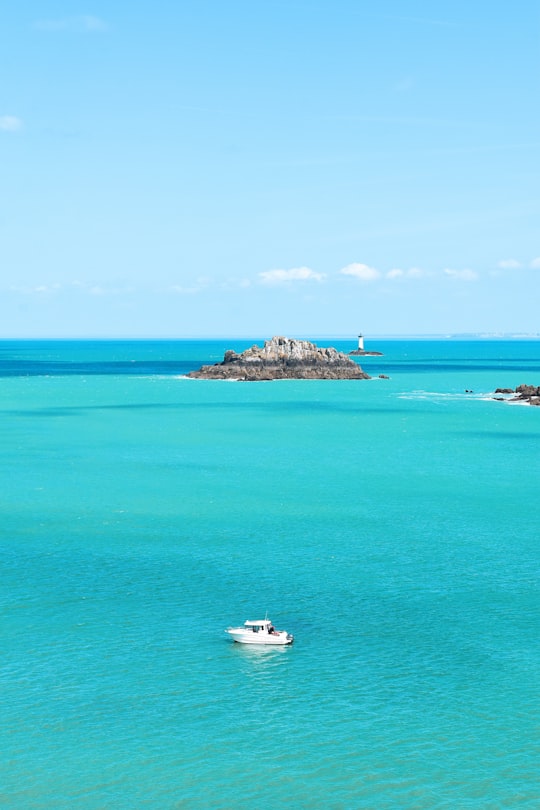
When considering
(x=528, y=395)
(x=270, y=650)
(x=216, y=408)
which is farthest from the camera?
(x=528, y=395)

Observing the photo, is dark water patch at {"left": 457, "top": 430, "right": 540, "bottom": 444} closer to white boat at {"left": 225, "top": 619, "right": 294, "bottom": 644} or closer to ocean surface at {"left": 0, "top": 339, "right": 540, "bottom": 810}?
ocean surface at {"left": 0, "top": 339, "right": 540, "bottom": 810}

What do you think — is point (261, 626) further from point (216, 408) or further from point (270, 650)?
point (216, 408)

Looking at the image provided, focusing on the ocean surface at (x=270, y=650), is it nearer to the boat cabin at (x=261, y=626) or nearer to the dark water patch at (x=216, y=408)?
the boat cabin at (x=261, y=626)

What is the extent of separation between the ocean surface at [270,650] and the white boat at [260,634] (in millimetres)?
522

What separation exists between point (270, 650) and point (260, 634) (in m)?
0.77

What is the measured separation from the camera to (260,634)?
37.8m

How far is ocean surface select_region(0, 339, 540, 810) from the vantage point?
29.0m

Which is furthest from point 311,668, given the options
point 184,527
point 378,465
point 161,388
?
point 161,388

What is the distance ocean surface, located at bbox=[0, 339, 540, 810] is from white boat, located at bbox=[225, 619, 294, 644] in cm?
52

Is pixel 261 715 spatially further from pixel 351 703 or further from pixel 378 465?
pixel 378 465

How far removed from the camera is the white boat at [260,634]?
37.8m

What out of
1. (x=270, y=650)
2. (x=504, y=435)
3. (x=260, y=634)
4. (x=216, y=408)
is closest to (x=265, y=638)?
(x=260, y=634)

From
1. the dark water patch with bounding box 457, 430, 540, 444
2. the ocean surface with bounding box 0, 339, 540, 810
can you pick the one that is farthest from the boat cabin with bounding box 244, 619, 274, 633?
the dark water patch with bounding box 457, 430, 540, 444

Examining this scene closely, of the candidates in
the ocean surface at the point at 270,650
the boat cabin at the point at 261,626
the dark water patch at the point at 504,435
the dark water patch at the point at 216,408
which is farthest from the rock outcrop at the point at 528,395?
the boat cabin at the point at 261,626
